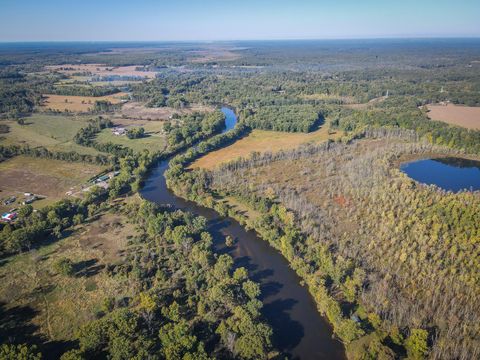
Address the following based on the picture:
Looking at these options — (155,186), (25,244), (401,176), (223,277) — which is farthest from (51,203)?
(401,176)

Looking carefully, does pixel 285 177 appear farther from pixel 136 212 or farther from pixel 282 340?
pixel 282 340

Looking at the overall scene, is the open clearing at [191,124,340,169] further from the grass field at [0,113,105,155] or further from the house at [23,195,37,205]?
the house at [23,195,37,205]

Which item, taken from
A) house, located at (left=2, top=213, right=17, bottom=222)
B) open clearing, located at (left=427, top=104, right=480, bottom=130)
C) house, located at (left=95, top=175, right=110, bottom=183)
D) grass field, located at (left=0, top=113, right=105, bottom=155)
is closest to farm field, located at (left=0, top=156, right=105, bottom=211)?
house, located at (left=95, top=175, right=110, bottom=183)

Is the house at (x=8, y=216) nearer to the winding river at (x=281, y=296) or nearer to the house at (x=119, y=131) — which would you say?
the winding river at (x=281, y=296)

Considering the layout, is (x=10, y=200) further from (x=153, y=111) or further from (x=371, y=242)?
(x=153, y=111)

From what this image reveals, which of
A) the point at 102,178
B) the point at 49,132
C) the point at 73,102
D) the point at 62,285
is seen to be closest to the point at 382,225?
the point at 62,285
